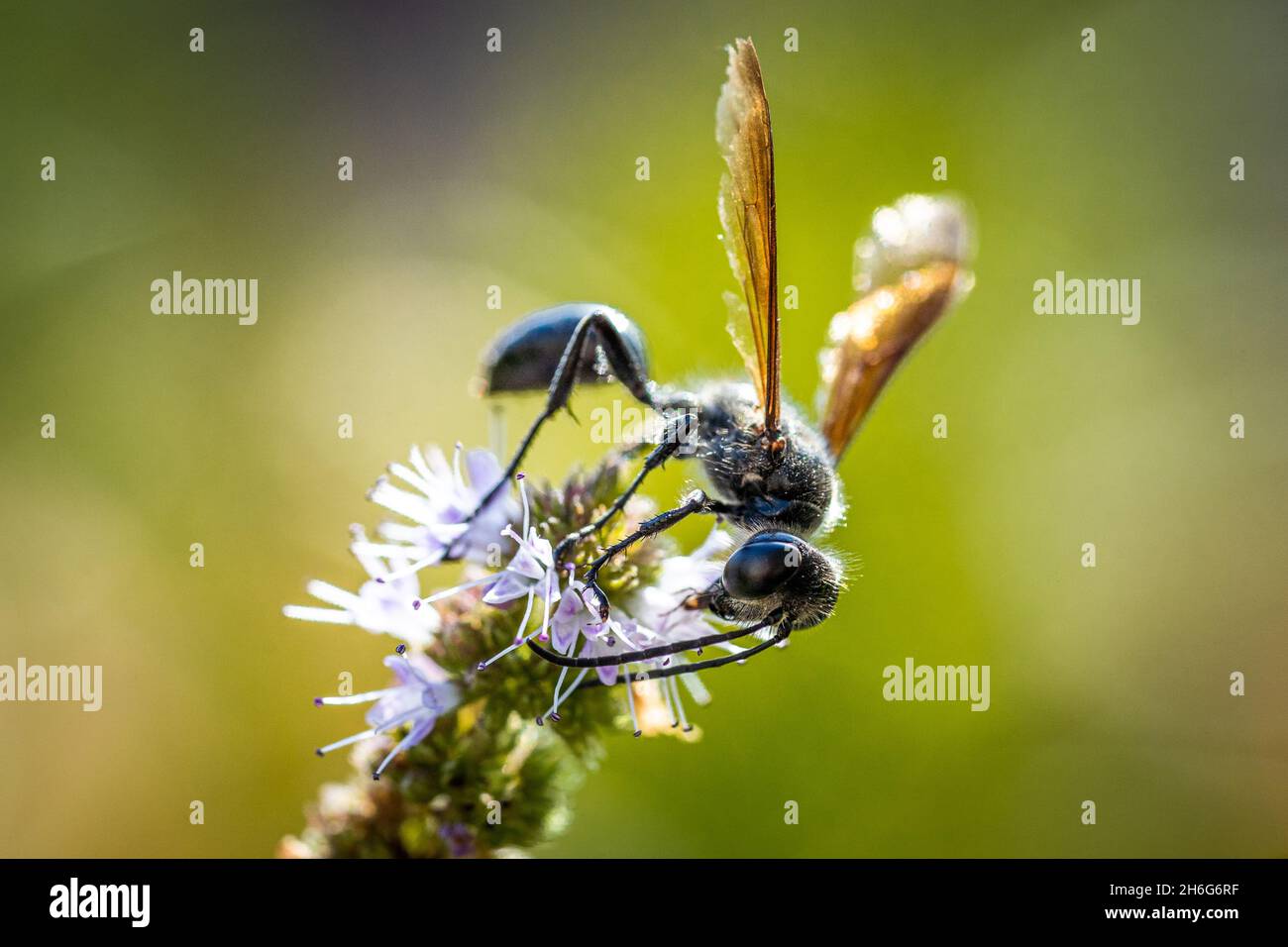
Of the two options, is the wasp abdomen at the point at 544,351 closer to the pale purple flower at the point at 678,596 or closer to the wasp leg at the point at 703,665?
the pale purple flower at the point at 678,596

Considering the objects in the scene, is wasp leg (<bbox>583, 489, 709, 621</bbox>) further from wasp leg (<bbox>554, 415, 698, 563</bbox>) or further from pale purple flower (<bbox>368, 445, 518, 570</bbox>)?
pale purple flower (<bbox>368, 445, 518, 570</bbox>)

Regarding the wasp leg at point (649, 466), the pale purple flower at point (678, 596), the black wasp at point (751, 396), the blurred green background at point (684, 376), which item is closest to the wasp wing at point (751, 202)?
the black wasp at point (751, 396)

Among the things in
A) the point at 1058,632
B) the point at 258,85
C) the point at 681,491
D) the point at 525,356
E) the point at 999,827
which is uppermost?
the point at 258,85

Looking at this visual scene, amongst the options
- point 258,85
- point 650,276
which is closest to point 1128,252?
point 650,276

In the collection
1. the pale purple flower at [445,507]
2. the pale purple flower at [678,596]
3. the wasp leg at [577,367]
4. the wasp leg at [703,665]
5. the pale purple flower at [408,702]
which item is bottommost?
the pale purple flower at [408,702]

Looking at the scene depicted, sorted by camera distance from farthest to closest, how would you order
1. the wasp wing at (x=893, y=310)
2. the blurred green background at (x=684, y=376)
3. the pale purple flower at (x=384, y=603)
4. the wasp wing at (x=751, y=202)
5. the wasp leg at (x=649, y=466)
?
the blurred green background at (x=684, y=376) → the wasp wing at (x=893, y=310) → the pale purple flower at (x=384, y=603) → the wasp leg at (x=649, y=466) → the wasp wing at (x=751, y=202)

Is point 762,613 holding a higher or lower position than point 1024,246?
lower

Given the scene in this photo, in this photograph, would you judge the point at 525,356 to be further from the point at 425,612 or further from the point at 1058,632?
the point at 1058,632
